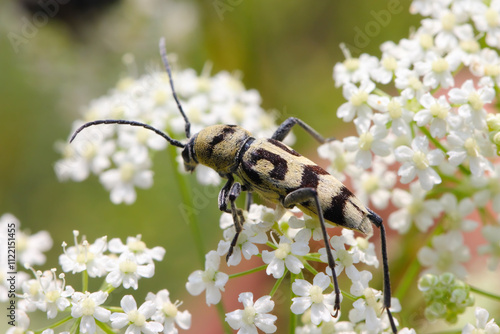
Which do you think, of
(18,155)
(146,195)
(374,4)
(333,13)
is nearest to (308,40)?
(333,13)

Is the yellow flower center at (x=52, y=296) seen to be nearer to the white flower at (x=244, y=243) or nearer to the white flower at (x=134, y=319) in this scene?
the white flower at (x=134, y=319)

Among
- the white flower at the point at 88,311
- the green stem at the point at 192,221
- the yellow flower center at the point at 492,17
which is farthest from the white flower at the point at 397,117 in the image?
the white flower at the point at 88,311

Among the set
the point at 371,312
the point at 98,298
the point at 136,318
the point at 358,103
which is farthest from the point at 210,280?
the point at 358,103

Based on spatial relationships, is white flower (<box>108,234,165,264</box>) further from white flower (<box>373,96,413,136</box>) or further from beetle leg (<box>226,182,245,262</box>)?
white flower (<box>373,96,413,136</box>)

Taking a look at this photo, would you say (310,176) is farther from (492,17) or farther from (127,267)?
(492,17)

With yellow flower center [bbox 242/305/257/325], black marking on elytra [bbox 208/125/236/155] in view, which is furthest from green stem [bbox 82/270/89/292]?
black marking on elytra [bbox 208/125/236/155]

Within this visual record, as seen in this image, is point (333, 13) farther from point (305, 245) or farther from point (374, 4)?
point (305, 245)
